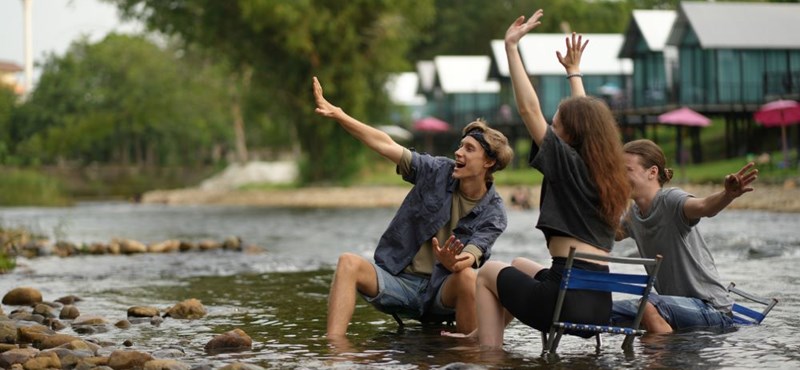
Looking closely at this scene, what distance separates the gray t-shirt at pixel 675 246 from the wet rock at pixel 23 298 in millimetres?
5835

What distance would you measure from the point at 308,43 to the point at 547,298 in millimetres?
42211

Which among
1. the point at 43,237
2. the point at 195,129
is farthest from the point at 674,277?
the point at 195,129

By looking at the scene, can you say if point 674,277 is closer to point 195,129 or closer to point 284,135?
point 284,135

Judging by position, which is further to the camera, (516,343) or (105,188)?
(105,188)

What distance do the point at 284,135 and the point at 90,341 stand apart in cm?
7143

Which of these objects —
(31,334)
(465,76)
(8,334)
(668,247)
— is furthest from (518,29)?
(465,76)

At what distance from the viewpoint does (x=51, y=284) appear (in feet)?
45.7

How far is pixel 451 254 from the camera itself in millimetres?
7617

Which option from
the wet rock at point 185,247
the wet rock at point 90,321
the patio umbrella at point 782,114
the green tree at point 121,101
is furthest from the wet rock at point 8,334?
the green tree at point 121,101

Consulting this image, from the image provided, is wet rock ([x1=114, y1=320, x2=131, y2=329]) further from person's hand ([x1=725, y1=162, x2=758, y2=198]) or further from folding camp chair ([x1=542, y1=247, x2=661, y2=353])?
person's hand ([x1=725, y1=162, x2=758, y2=198])

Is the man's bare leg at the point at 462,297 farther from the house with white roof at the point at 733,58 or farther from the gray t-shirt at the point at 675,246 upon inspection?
the house with white roof at the point at 733,58

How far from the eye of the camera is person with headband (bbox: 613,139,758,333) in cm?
781

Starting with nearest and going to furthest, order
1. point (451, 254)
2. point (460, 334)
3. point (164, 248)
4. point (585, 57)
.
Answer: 1. point (451, 254)
2. point (460, 334)
3. point (164, 248)
4. point (585, 57)

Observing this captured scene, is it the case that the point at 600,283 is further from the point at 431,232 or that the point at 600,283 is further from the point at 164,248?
the point at 164,248
